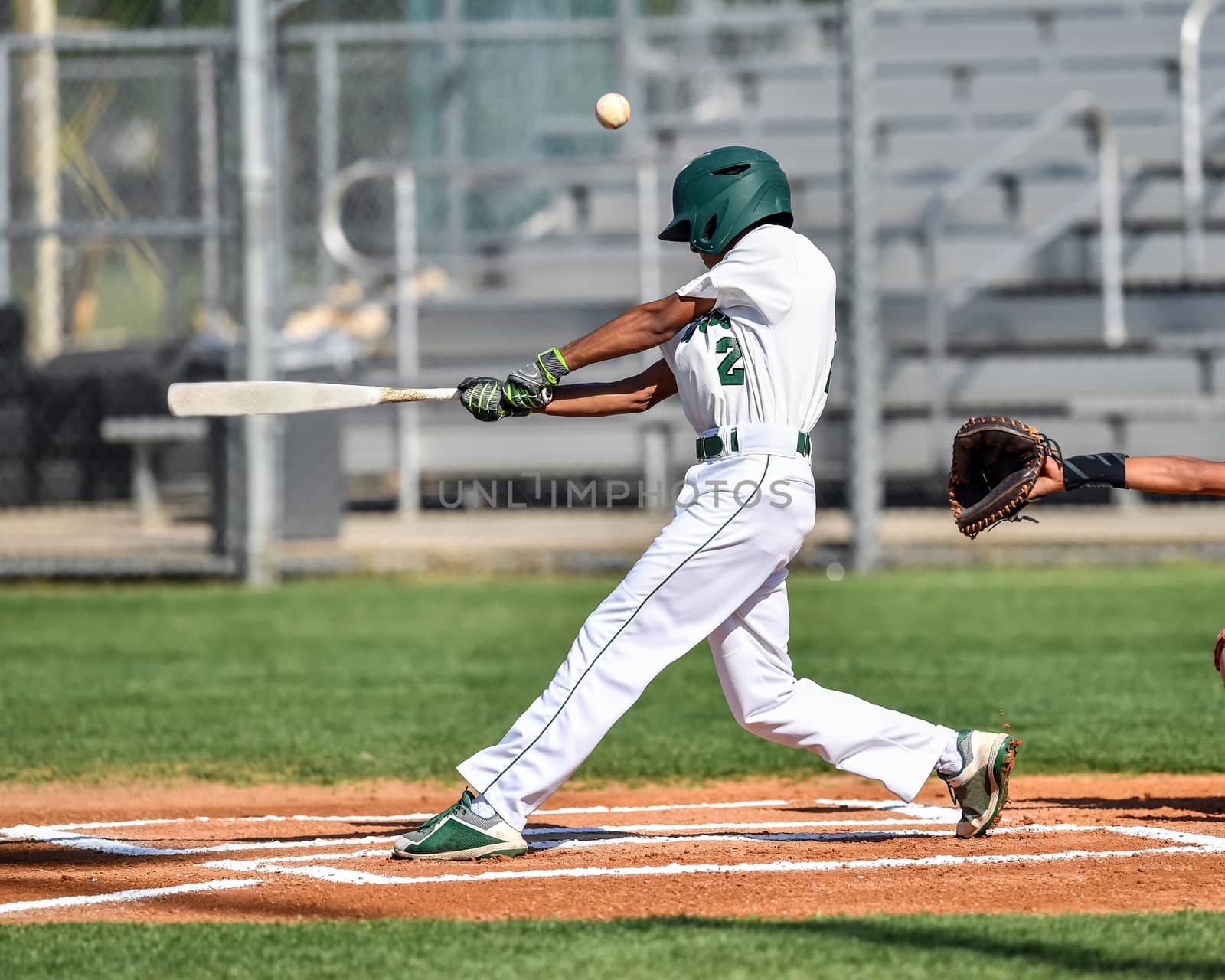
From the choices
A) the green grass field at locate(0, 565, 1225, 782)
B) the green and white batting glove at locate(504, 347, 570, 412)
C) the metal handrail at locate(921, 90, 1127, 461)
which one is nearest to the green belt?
the green and white batting glove at locate(504, 347, 570, 412)

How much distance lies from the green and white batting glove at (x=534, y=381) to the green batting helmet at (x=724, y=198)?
0.39 meters

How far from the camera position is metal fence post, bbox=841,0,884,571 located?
9.95 m

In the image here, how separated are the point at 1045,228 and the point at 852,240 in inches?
157

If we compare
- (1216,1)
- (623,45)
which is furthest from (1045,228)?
(623,45)

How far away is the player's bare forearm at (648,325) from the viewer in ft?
13.7

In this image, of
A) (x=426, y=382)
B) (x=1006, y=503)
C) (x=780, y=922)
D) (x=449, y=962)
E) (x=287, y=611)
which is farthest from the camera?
(x=426, y=382)

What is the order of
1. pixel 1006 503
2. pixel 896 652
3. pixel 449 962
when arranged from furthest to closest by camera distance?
1. pixel 896 652
2. pixel 1006 503
3. pixel 449 962

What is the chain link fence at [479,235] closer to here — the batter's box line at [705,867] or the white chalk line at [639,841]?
the white chalk line at [639,841]

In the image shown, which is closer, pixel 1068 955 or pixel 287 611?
pixel 1068 955

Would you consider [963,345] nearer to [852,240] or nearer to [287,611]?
[852,240]

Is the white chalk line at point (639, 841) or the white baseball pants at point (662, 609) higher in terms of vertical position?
the white baseball pants at point (662, 609)

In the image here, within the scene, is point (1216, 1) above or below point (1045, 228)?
above

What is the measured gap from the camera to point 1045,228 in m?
13.5

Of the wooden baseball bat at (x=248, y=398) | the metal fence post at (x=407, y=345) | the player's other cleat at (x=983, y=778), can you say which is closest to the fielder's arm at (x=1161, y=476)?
the player's other cleat at (x=983, y=778)
